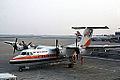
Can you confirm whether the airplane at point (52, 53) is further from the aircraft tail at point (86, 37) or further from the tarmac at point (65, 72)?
the tarmac at point (65, 72)

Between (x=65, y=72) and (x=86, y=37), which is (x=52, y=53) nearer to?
(x=65, y=72)

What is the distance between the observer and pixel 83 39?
94.4 feet

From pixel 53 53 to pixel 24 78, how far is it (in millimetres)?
7914

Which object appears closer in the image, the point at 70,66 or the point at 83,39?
the point at 70,66

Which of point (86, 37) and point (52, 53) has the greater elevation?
point (86, 37)

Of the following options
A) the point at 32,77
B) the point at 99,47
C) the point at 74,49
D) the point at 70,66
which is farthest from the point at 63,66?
the point at 32,77

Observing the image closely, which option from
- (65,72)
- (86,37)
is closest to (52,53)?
(65,72)

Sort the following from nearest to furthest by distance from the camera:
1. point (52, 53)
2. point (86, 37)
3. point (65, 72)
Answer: point (65, 72) → point (52, 53) → point (86, 37)

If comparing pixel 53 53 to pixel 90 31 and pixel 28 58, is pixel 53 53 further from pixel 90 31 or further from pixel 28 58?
pixel 90 31

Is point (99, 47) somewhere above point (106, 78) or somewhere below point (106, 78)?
above

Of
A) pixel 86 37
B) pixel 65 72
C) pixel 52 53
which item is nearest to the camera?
pixel 65 72

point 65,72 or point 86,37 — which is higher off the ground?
point 86,37

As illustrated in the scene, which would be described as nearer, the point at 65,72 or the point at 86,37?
the point at 65,72

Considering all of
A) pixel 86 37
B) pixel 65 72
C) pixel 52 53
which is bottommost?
pixel 65 72
